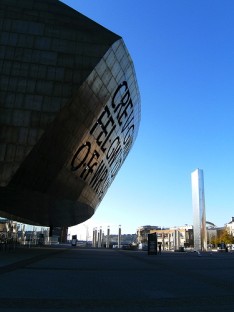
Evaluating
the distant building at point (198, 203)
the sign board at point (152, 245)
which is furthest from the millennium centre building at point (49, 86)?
the distant building at point (198, 203)

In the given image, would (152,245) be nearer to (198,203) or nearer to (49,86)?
(49,86)

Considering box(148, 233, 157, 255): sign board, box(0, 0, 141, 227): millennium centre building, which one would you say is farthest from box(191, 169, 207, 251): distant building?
box(0, 0, 141, 227): millennium centre building

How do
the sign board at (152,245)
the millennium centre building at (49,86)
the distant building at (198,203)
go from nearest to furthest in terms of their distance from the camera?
1. the millennium centre building at (49,86)
2. the sign board at (152,245)
3. the distant building at (198,203)

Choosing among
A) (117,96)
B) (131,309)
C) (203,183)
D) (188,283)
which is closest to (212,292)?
(188,283)

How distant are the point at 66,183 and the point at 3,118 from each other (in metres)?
7.98

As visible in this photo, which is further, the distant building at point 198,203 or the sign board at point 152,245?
the distant building at point 198,203

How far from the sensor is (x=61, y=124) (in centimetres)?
2478

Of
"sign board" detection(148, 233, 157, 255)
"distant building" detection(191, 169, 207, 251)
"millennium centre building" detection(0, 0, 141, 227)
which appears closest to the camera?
"millennium centre building" detection(0, 0, 141, 227)

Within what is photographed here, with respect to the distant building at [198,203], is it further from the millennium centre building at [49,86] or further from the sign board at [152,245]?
the millennium centre building at [49,86]

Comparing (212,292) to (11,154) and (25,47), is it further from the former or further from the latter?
(25,47)

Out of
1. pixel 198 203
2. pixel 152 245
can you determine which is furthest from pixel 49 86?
pixel 198 203

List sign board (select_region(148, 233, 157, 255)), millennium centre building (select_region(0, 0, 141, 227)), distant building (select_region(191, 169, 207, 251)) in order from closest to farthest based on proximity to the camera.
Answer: millennium centre building (select_region(0, 0, 141, 227)) < sign board (select_region(148, 233, 157, 255)) < distant building (select_region(191, 169, 207, 251))

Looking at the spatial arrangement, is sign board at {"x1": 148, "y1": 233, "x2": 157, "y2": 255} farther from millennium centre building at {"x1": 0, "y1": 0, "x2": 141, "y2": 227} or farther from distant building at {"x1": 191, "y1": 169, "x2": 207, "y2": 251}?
distant building at {"x1": 191, "y1": 169, "x2": 207, "y2": 251}

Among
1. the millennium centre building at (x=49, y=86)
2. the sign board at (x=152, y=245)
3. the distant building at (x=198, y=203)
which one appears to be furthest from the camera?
the distant building at (x=198, y=203)
